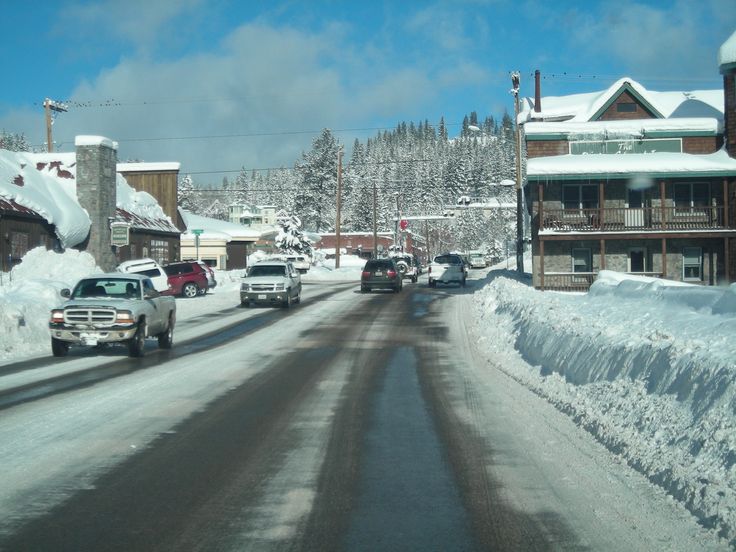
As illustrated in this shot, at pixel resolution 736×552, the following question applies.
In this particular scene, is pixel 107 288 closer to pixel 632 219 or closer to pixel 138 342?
pixel 138 342

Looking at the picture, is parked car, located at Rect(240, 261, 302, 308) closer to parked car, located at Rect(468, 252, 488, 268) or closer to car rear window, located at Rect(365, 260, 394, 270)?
car rear window, located at Rect(365, 260, 394, 270)

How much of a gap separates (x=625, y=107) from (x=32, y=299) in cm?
3205

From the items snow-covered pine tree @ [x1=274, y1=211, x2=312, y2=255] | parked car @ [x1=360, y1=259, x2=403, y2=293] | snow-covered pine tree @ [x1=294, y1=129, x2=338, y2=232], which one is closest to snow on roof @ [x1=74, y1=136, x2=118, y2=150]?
parked car @ [x1=360, y1=259, x2=403, y2=293]

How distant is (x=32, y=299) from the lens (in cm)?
2197

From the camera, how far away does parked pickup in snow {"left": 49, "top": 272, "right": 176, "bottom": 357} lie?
53.4ft

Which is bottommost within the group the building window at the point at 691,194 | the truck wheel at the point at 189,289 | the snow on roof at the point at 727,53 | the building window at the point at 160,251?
the truck wheel at the point at 189,289

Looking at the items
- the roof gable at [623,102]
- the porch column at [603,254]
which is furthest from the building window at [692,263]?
the roof gable at [623,102]

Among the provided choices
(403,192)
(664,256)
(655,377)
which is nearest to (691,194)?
(664,256)

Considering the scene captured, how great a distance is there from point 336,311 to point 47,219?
14.7 metres

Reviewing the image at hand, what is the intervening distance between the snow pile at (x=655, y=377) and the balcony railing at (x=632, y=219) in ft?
66.9

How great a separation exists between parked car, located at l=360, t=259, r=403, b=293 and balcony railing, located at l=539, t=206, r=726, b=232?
8.58 meters

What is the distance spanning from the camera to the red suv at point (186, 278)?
3766 centimetres

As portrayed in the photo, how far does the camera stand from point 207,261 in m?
66.6

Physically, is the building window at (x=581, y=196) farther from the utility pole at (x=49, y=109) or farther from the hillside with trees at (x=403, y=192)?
the hillside with trees at (x=403, y=192)
